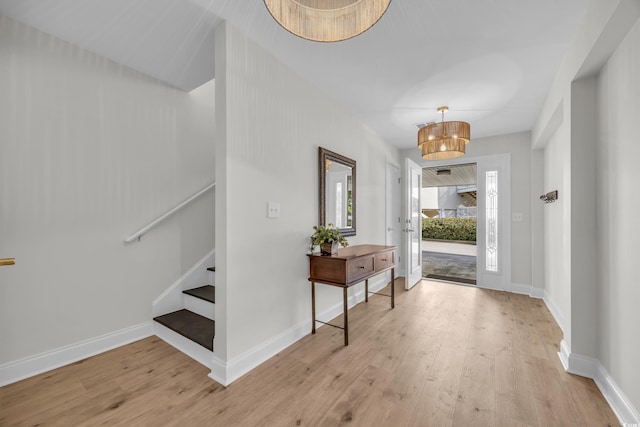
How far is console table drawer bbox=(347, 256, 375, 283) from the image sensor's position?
2312mm

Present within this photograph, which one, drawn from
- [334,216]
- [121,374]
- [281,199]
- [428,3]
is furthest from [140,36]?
[121,374]

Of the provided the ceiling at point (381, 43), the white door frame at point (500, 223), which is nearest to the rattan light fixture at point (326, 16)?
the ceiling at point (381, 43)

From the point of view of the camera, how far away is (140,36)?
1883 mm

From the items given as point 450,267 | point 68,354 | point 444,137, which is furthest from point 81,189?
point 450,267

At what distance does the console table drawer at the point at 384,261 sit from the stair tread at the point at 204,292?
1631mm

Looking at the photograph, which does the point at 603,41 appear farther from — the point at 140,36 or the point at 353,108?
the point at 140,36

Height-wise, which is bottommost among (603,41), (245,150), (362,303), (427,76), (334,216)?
(362,303)

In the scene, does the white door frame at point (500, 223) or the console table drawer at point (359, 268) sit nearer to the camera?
the console table drawer at point (359, 268)

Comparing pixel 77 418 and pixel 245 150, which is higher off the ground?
pixel 245 150

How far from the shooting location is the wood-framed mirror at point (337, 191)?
2.67 m

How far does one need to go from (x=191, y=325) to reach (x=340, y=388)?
1.34 m

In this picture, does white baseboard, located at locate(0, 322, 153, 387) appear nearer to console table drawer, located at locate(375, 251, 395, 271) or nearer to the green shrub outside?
console table drawer, located at locate(375, 251, 395, 271)

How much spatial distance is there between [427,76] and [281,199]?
170 centimetres

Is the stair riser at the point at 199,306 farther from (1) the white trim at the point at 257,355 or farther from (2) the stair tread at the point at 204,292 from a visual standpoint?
(1) the white trim at the point at 257,355
